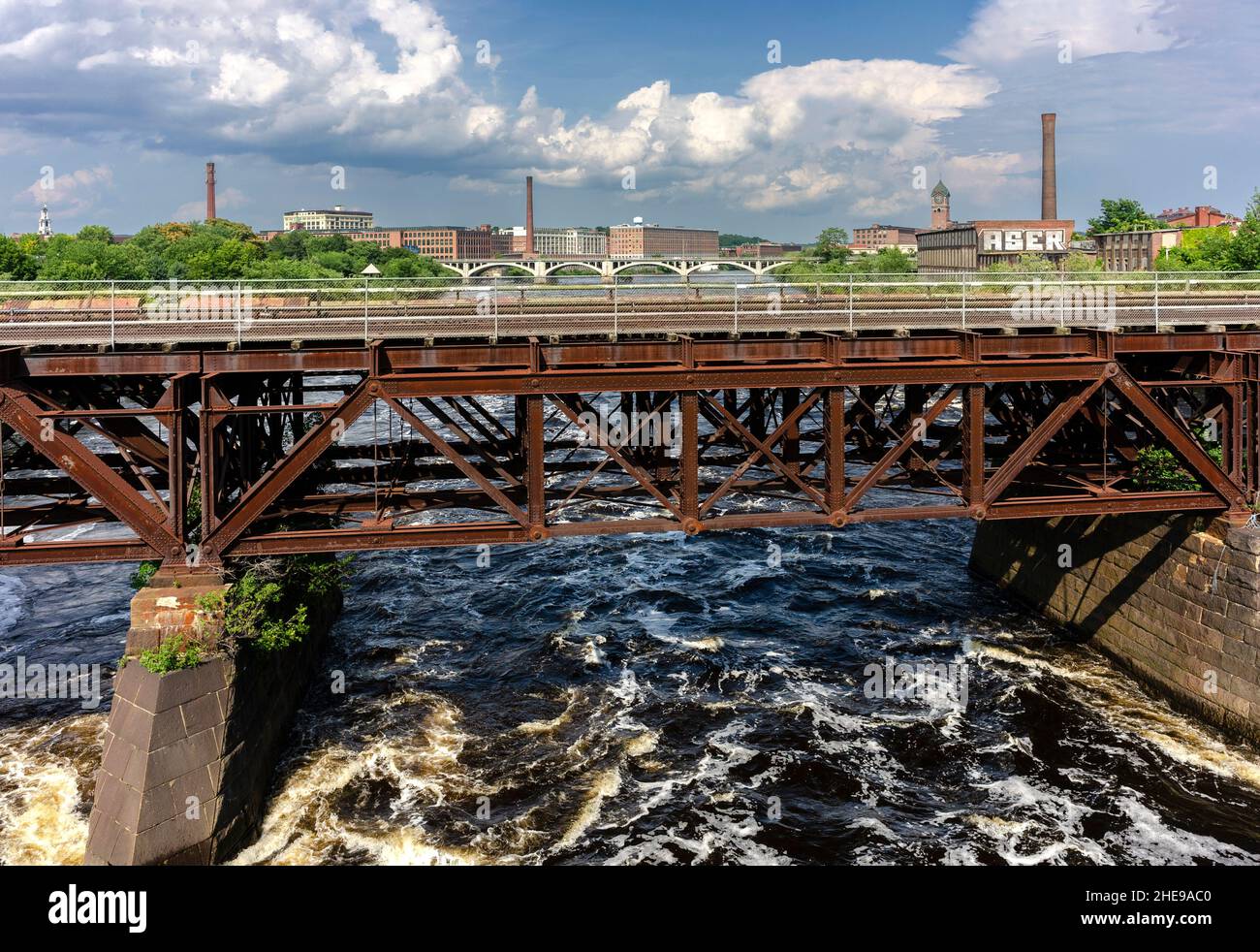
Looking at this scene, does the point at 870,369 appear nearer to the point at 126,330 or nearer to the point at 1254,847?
the point at 1254,847

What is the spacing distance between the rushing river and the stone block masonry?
2.58 feet

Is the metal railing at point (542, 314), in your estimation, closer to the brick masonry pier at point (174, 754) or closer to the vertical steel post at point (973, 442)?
the vertical steel post at point (973, 442)

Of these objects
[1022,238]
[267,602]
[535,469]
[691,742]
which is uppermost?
[1022,238]

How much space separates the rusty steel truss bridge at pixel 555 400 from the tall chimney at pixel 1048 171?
440 feet

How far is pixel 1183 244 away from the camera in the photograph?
110438 mm

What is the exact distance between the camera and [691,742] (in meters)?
23.0

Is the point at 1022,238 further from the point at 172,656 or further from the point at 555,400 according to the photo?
the point at 172,656

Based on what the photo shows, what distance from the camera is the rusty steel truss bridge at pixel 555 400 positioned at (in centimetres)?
1886

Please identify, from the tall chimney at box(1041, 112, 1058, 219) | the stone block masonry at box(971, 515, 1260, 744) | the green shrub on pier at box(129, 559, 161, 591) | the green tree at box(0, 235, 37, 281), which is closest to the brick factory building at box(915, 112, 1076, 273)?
the tall chimney at box(1041, 112, 1058, 219)

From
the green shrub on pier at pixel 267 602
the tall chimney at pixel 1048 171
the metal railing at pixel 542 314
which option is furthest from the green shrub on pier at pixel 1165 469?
the tall chimney at pixel 1048 171

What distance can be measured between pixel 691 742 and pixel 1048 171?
156655 mm

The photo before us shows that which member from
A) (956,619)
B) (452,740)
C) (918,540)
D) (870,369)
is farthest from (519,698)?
(918,540)

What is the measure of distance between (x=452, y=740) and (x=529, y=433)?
26.2 ft

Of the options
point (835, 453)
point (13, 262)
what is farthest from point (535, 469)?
point (13, 262)
